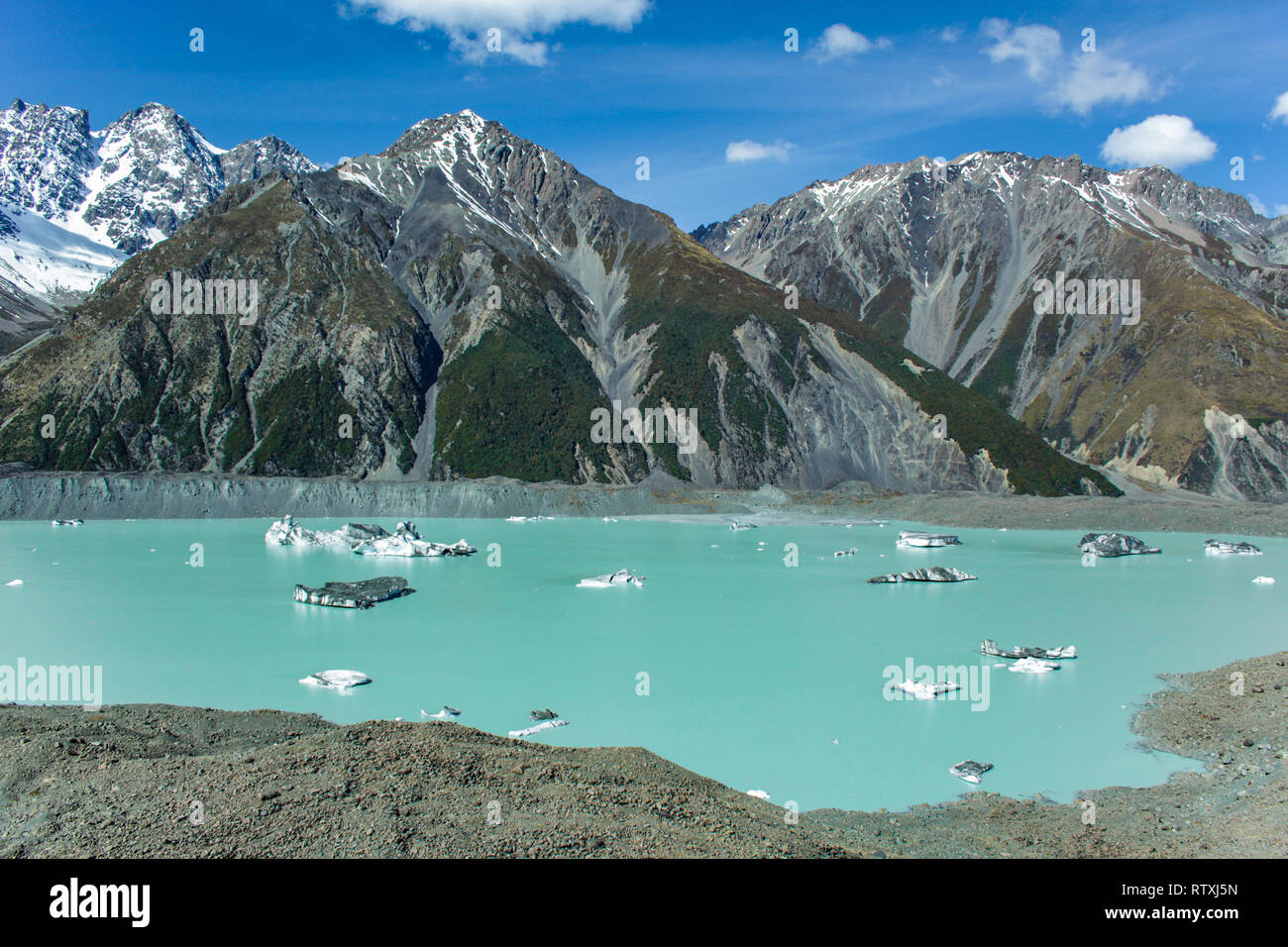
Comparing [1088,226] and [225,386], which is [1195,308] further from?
[225,386]

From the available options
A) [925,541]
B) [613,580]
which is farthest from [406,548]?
[925,541]

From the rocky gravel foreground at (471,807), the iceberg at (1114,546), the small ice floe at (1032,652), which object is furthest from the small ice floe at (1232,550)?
the rocky gravel foreground at (471,807)
